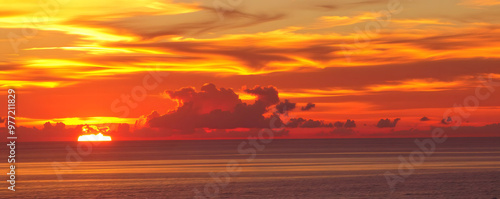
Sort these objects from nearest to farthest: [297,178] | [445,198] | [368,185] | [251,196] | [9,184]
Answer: [445,198] → [251,196] → [368,185] → [9,184] → [297,178]

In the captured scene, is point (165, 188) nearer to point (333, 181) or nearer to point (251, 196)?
point (251, 196)

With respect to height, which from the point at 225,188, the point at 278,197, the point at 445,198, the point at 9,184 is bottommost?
the point at 445,198

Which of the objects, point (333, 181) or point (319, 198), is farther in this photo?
point (333, 181)

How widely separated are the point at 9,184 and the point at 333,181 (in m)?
30.8

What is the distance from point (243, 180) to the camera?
5928cm

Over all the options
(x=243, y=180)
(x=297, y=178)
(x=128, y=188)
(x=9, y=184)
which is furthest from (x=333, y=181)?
(x=9, y=184)

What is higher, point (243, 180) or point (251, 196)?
point (243, 180)

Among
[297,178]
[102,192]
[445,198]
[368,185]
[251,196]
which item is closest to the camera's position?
[445,198]

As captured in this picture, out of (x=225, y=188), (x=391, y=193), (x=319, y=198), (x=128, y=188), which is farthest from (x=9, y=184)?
(x=391, y=193)

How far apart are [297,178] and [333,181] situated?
→ 5202 millimetres

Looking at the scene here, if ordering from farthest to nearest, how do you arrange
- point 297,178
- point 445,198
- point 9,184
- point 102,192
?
point 297,178 < point 9,184 < point 102,192 < point 445,198

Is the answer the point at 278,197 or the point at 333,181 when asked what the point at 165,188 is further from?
the point at 333,181

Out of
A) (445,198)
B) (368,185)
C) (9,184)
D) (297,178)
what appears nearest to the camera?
(445,198)

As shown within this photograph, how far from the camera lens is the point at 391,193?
45250mm
